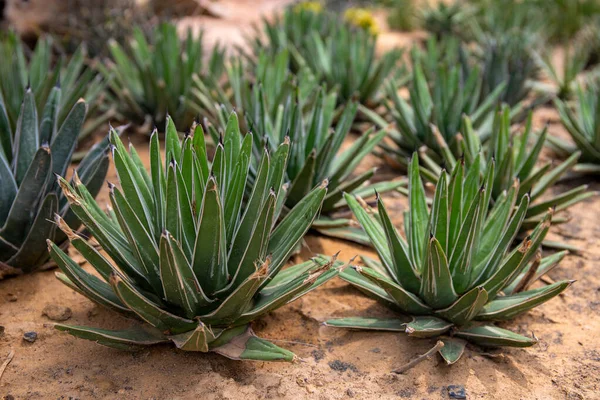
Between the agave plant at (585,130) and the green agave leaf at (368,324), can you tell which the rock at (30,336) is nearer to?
the green agave leaf at (368,324)

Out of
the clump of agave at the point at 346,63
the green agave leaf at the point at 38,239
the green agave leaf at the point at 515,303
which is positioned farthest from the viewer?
the clump of agave at the point at 346,63

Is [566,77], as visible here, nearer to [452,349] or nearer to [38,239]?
[452,349]

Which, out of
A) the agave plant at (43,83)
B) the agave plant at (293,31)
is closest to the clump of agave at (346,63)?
the agave plant at (293,31)

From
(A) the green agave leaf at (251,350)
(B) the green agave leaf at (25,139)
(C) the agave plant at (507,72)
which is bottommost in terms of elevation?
(C) the agave plant at (507,72)

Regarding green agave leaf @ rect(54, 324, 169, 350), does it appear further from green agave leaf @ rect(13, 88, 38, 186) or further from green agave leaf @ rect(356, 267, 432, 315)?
green agave leaf @ rect(13, 88, 38, 186)

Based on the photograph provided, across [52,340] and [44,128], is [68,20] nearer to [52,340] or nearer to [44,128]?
[44,128]

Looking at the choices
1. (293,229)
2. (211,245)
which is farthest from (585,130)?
(211,245)
